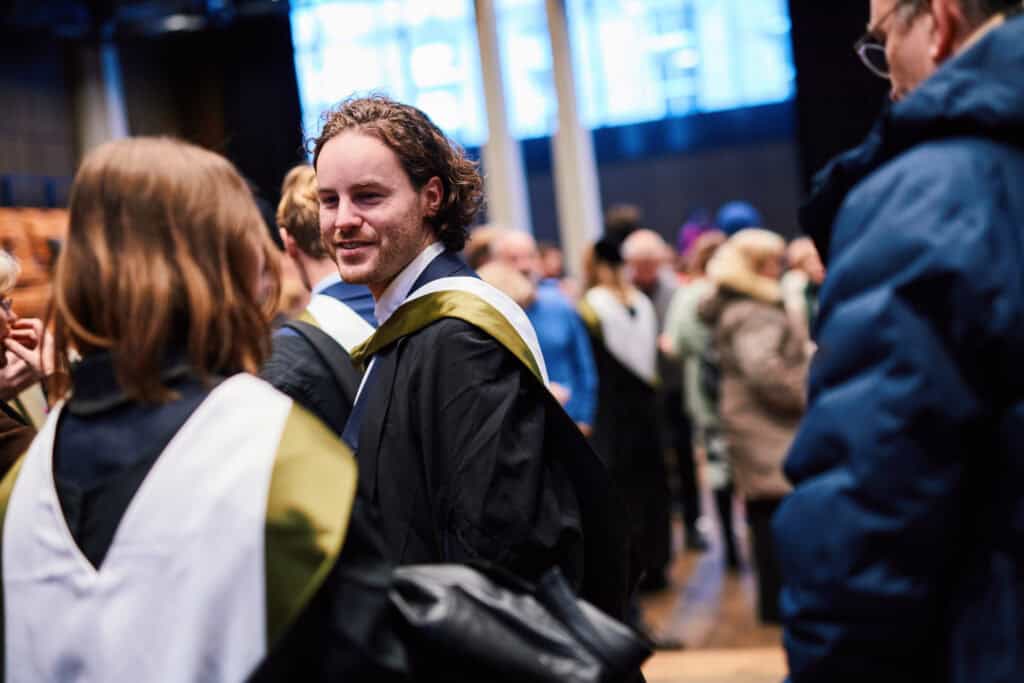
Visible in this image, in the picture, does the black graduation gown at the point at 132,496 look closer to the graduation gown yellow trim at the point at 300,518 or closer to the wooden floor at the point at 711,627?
the graduation gown yellow trim at the point at 300,518

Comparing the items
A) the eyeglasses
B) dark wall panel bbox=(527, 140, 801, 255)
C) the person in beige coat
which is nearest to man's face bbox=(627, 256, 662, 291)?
the person in beige coat

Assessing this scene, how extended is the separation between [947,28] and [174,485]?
41.3 inches

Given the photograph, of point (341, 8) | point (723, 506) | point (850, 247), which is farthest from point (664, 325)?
point (850, 247)

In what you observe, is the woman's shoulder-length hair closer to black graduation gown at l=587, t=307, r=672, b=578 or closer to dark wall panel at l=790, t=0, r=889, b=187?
dark wall panel at l=790, t=0, r=889, b=187

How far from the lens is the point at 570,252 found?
342 inches

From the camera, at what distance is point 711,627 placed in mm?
5242

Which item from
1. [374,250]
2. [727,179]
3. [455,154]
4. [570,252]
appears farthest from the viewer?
[727,179]

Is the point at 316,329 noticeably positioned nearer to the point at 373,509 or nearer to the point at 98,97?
the point at 373,509

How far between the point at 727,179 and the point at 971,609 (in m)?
12.1

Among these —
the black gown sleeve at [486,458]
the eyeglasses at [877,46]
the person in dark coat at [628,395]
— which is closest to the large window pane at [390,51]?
the person in dark coat at [628,395]

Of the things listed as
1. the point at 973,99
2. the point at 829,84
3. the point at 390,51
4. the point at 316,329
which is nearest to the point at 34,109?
the point at 390,51

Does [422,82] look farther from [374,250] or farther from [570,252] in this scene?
[374,250]

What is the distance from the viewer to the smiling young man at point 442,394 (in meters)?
2.01

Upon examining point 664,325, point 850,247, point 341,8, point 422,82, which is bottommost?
point 664,325
